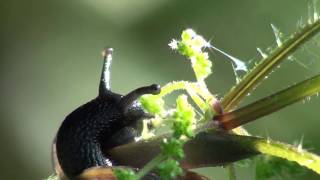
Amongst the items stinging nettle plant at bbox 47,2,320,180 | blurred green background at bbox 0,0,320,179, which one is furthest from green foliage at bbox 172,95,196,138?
blurred green background at bbox 0,0,320,179

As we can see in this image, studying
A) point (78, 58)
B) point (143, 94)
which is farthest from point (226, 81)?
point (143, 94)

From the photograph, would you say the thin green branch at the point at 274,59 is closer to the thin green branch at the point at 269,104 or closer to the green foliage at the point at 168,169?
the thin green branch at the point at 269,104

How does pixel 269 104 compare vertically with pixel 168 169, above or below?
above

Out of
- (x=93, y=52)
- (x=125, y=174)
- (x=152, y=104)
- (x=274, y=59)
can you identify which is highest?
(x=93, y=52)

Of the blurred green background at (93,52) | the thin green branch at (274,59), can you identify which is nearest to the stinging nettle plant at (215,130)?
the thin green branch at (274,59)

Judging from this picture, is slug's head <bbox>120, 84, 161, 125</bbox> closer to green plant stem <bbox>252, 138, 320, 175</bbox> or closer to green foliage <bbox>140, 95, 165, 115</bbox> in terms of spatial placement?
green foliage <bbox>140, 95, 165, 115</bbox>

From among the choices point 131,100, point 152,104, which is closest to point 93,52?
point 131,100

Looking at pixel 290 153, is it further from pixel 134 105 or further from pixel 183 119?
pixel 134 105
